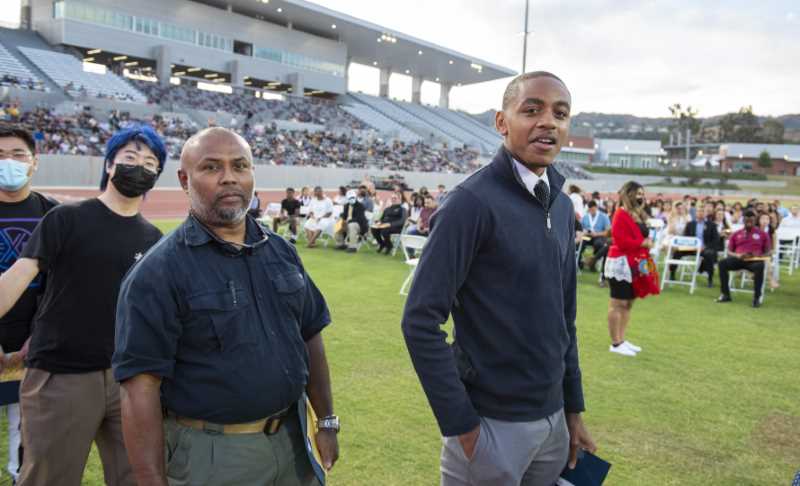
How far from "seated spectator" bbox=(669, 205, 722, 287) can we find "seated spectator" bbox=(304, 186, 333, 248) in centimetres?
801

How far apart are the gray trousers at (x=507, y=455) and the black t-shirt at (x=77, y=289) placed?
5.16 feet

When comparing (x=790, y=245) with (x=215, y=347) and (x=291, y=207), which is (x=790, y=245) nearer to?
(x=291, y=207)

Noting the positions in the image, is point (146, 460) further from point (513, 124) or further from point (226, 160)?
point (513, 124)

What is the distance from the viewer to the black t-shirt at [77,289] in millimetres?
2584

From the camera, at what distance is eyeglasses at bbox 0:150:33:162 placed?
3070 millimetres

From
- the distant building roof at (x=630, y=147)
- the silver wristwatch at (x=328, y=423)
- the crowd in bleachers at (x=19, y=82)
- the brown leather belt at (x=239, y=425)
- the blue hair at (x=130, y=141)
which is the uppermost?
the distant building roof at (x=630, y=147)

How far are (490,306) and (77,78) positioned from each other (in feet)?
143

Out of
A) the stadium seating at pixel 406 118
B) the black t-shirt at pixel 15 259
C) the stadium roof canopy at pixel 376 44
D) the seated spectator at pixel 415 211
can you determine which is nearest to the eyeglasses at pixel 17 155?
the black t-shirt at pixel 15 259

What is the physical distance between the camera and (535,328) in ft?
6.78

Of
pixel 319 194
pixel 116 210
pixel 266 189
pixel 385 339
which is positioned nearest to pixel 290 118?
pixel 266 189

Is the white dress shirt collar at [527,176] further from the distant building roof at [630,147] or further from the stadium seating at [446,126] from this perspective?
the distant building roof at [630,147]

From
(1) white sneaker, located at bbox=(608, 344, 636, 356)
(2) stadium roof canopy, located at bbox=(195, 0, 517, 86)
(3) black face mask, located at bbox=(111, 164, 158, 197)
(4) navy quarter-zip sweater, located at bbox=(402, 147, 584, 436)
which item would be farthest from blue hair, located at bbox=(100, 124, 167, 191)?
(2) stadium roof canopy, located at bbox=(195, 0, 517, 86)

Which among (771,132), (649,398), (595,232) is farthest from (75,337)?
(771,132)

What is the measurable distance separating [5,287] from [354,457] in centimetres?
235
